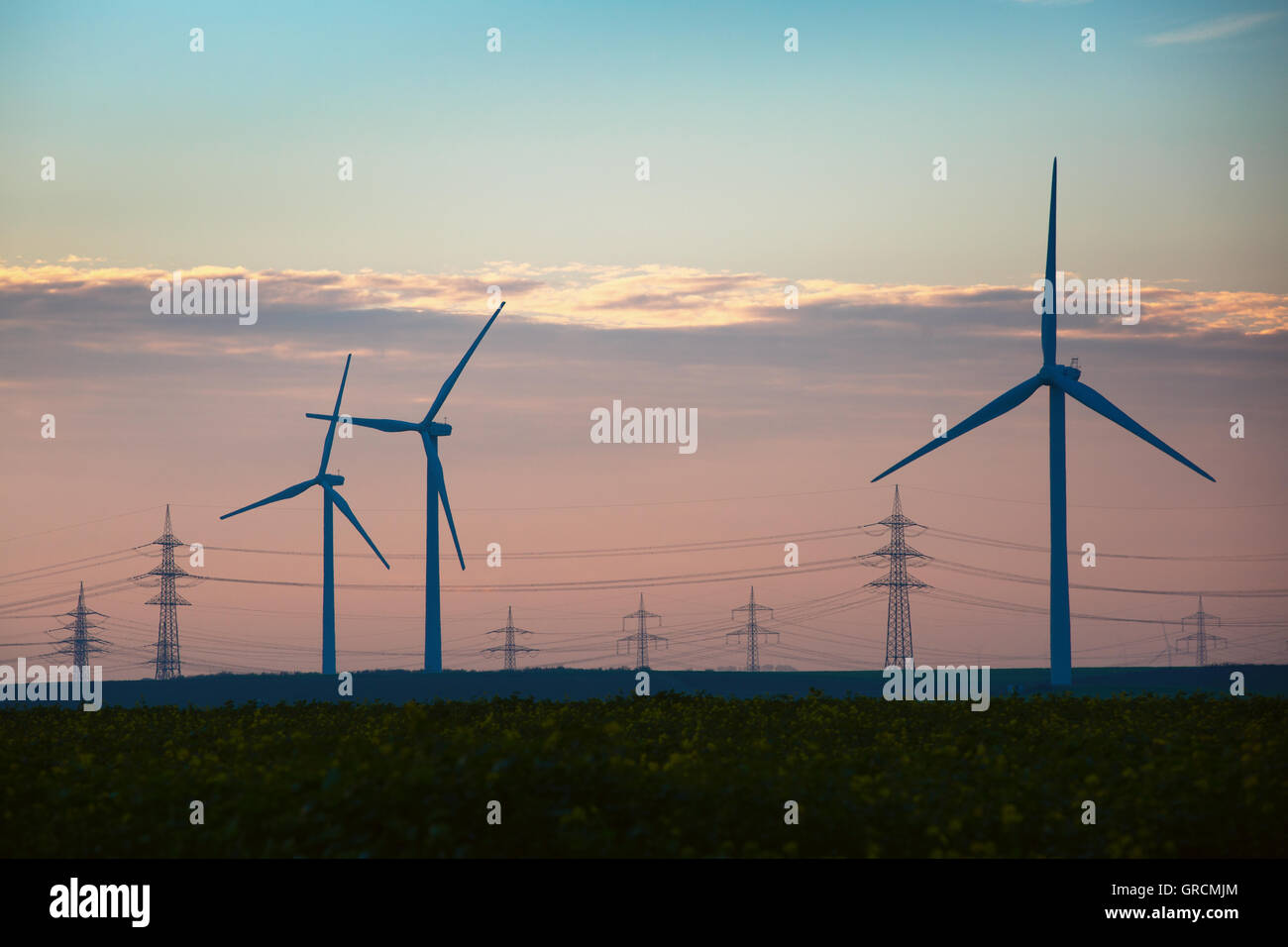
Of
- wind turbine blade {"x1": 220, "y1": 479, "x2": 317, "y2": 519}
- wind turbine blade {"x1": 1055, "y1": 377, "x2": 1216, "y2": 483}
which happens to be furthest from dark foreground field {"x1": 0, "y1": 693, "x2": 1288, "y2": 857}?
wind turbine blade {"x1": 220, "y1": 479, "x2": 317, "y2": 519}

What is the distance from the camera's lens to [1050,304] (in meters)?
73.8

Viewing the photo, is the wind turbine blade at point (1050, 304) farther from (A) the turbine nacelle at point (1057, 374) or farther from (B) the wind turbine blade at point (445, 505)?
(B) the wind turbine blade at point (445, 505)

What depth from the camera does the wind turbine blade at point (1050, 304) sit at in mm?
72688

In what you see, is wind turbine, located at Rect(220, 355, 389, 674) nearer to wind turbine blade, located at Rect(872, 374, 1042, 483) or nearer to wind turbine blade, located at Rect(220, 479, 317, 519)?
→ wind turbine blade, located at Rect(220, 479, 317, 519)

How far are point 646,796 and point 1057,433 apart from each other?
169 ft

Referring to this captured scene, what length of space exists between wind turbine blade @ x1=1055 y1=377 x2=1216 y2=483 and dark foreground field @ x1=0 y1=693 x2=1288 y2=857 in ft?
116

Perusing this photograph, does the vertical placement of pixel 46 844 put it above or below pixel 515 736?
below

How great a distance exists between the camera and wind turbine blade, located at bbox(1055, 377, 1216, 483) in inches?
2584

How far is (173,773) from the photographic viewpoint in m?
27.6
